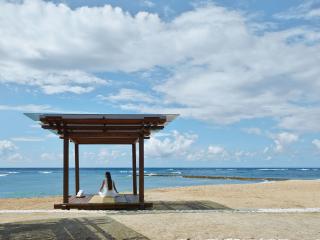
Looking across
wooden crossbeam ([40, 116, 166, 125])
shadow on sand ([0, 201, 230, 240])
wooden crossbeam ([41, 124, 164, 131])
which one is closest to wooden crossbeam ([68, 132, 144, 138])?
wooden crossbeam ([41, 124, 164, 131])

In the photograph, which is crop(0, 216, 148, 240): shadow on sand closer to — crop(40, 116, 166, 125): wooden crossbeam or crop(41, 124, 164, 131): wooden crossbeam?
crop(40, 116, 166, 125): wooden crossbeam

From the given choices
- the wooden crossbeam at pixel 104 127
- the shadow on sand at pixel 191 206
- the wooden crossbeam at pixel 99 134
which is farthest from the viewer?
the wooden crossbeam at pixel 99 134

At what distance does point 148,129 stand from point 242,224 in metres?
5.64

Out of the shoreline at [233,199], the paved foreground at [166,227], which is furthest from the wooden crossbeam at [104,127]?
the shoreline at [233,199]

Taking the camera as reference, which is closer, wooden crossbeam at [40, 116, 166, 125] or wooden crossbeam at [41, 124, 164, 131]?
wooden crossbeam at [40, 116, 166, 125]

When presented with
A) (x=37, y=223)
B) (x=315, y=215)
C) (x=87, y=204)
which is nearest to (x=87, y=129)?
(x=87, y=204)

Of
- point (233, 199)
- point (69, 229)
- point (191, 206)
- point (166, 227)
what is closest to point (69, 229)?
point (69, 229)

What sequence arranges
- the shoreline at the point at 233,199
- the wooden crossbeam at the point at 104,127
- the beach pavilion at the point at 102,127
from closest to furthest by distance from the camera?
the beach pavilion at the point at 102,127 < the wooden crossbeam at the point at 104,127 < the shoreline at the point at 233,199

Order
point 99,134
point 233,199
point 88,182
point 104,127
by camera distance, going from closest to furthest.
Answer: point 104,127
point 99,134
point 233,199
point 88,182

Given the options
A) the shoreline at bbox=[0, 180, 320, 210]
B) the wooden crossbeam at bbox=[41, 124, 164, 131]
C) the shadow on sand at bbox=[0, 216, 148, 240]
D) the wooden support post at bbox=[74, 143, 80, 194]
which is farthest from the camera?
the wooden support post at bbox=[74, 143, 80, 194]

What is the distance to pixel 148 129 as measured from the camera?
579 inches

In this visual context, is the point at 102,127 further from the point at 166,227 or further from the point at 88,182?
the point at 88,182

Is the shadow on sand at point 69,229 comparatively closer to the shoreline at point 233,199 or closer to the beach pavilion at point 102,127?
the beach pavilion at point 102,127

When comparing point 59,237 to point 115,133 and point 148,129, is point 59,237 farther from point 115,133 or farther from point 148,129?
point 115,133
